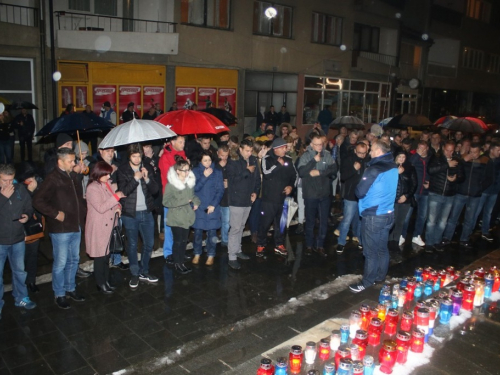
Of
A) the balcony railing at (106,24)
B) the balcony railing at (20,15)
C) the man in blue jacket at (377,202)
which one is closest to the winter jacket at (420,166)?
the man in blue jacket at (377,202)

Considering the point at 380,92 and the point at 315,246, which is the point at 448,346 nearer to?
the point at 315,246

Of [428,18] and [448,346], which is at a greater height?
[428,18]

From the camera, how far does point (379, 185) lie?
21.0ft

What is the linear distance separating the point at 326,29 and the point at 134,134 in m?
21.0

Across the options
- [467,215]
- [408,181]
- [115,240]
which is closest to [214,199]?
[115,240]

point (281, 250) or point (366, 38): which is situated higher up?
point (366, 38)

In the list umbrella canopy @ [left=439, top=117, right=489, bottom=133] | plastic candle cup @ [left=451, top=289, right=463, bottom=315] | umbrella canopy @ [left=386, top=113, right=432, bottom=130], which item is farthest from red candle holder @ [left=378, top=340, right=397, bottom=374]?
umbrella canopy @ [left=386, top=113, right=432, bottom=130]

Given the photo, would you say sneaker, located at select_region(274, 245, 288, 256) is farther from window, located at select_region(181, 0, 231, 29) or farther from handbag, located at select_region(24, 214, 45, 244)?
window, located at select_region(181, 0, 231, 29)

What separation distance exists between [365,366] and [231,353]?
1.58m

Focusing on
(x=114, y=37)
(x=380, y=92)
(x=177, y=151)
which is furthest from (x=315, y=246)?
(x=380, y=92)

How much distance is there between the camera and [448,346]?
15.5 ft

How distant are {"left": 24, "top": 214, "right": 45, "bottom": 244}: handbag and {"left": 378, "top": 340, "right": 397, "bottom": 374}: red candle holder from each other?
4584 millimetres

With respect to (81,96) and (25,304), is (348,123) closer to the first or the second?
(81,96)

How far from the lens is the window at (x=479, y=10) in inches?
1479
